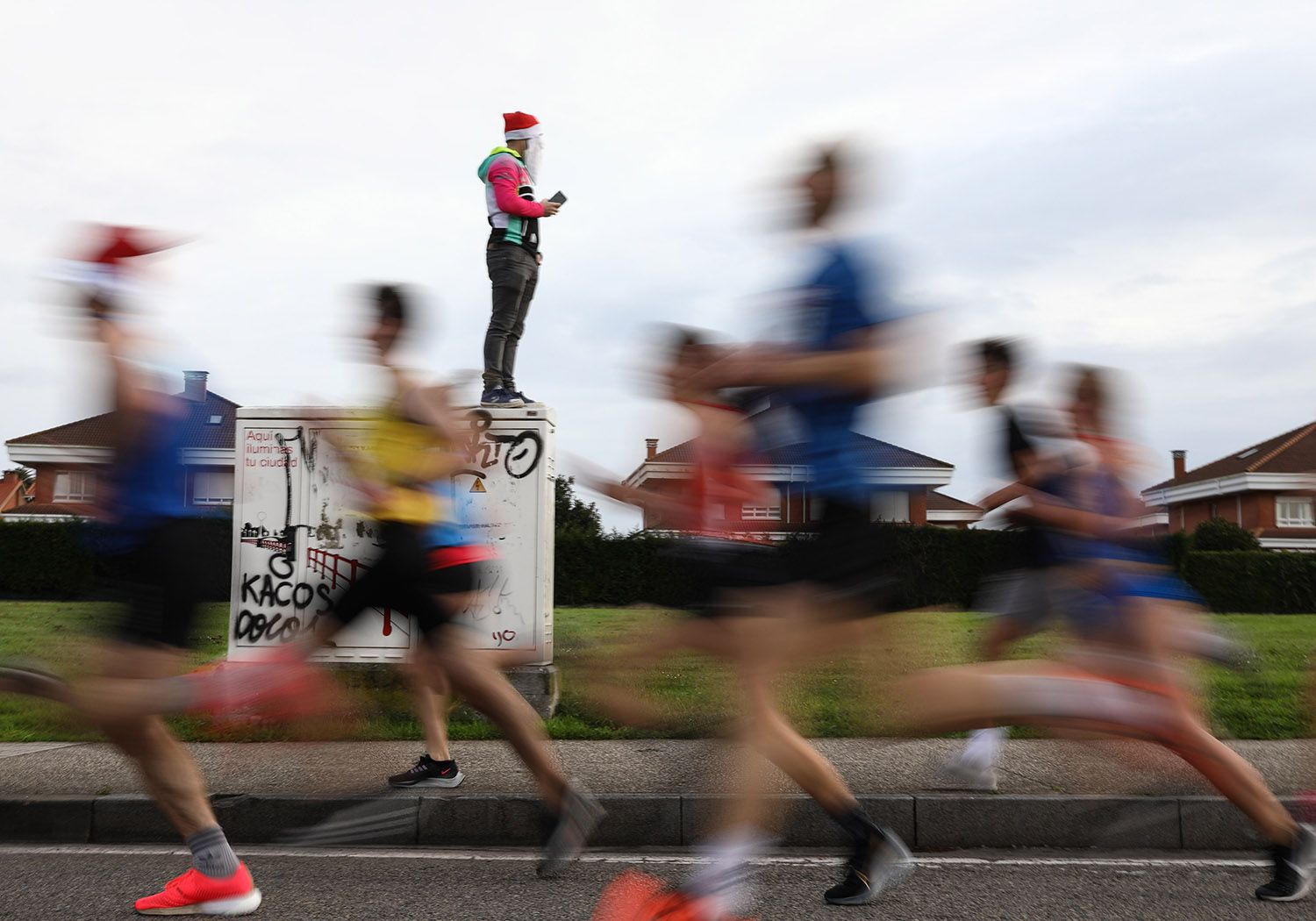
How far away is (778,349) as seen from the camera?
2.93 meters

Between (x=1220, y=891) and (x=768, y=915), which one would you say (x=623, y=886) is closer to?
(x=768, y=915)

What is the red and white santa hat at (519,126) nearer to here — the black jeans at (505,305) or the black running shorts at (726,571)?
the black jeans at (505,305)

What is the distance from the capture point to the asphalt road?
12.4 feet

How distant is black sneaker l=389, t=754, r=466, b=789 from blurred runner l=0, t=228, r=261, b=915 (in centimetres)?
171

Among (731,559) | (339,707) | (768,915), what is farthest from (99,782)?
(731,559)

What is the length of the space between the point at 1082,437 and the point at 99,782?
482 centimetres

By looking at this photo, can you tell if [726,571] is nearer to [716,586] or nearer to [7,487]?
[716,586]

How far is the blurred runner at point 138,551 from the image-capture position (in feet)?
11.0

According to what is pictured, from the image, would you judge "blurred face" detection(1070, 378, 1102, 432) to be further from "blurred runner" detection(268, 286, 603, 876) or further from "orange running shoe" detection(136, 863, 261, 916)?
"orange running shoe" detection(136, 863, 261, 916)

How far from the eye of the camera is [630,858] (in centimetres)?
461

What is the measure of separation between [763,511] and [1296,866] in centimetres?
206

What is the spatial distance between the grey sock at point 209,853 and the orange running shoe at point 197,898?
0.02m

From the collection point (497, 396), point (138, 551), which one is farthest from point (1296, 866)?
point (497, 396)

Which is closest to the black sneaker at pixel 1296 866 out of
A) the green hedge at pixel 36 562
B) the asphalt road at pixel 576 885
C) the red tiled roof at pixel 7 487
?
the asphalt road at pixel 576 885
